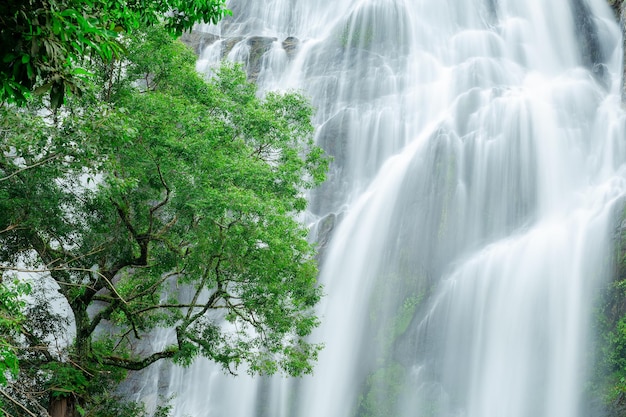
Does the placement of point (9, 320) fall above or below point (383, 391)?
below

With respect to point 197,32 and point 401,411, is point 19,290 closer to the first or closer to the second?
point 401,411

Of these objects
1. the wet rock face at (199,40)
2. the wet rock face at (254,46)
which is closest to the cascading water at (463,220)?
the wet rock face at (254,46)

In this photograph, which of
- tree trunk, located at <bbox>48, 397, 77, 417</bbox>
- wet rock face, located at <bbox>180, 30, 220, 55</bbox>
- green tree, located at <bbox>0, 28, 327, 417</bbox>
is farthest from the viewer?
wet rock face, located at <bbox>180, 30, 220, 55</bbox>

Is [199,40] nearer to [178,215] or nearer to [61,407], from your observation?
[178,215]

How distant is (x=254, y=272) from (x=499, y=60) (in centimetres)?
1700

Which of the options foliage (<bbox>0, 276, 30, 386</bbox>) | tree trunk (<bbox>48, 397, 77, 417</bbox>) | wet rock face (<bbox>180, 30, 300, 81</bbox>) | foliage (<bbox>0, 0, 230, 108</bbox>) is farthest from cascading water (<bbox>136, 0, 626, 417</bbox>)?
foliage (<bbox>0, 0, 230, 108</bbox>)

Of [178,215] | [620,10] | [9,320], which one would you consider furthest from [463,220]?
Answer: [9,320]

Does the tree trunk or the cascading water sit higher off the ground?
the cascading water

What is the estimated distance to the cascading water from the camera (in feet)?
48.7

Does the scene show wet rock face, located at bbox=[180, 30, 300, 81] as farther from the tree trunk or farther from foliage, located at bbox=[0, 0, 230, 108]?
foliage, located at bbox=[0, 0, 230, 108]

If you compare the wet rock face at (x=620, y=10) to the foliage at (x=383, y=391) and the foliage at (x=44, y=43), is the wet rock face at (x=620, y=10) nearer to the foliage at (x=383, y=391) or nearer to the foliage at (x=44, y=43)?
the foliage at (x=383, y=391)

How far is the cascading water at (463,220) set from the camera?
14852 millimetres

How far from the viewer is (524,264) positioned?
15.7 metres

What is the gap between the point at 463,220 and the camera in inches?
694
